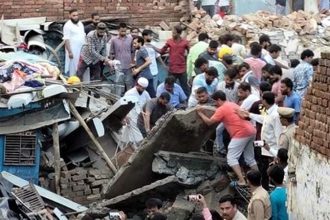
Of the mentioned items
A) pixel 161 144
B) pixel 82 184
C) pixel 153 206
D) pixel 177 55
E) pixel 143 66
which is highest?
pixel 177 55

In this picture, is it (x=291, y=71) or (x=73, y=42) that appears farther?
(x=73, y=42)

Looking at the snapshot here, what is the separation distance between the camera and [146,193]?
17.2m

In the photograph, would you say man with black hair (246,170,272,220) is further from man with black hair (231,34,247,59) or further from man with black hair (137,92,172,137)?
man with black hair (231,34,247,59)

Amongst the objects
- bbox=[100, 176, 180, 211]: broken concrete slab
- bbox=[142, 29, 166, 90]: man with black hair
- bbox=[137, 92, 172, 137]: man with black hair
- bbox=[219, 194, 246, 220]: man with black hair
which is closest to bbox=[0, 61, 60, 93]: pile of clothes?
bbox=[137, 92, 172, 137]: man with black hair

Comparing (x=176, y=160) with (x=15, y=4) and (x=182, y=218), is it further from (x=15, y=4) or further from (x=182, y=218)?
(x=15, y=4)

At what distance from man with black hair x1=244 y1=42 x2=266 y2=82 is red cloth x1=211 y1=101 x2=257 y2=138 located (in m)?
2.45

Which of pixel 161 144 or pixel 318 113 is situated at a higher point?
pixel 318 113

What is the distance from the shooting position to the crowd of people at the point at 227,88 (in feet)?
50.4

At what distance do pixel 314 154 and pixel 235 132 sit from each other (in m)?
3.26

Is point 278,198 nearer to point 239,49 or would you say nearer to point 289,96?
point 289,96

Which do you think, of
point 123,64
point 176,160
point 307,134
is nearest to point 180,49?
point 123,64

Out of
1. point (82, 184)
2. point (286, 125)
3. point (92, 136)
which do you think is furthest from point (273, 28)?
point (286, 125)

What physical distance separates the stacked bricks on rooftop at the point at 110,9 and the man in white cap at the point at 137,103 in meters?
4.85

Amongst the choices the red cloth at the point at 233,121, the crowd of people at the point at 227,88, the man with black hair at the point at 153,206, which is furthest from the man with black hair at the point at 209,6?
the man with black hair at the point at 153,206
